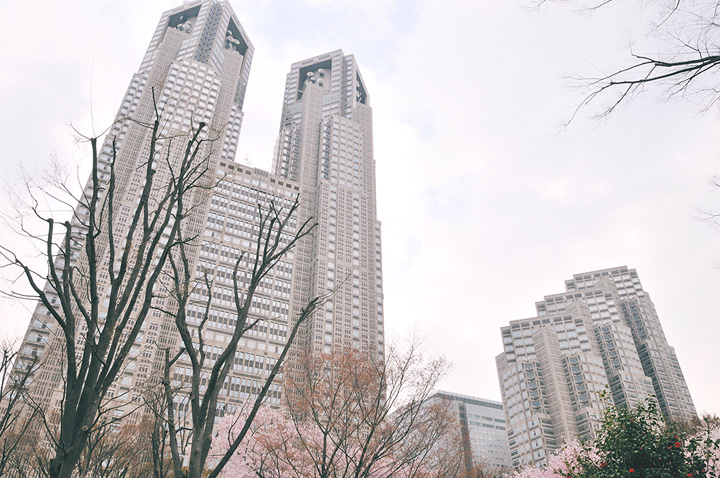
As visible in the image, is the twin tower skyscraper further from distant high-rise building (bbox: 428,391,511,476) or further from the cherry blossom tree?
distant high-rise building (bbox: 428,391,511,476)

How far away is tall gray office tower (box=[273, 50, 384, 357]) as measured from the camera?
76.3m

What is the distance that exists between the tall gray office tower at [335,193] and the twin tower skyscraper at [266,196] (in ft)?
0.82

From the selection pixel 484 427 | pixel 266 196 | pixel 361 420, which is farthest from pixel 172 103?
pixel 484 427

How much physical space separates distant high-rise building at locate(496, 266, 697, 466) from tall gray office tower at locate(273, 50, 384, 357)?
1425 inches

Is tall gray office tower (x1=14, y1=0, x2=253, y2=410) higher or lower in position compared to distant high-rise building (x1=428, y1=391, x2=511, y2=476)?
higher

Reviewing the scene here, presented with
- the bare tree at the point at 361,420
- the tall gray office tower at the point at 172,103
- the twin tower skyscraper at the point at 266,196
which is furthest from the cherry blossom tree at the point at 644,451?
the tall gray office tower at the point at 172,103

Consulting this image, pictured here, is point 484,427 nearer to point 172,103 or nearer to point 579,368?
point 579,368

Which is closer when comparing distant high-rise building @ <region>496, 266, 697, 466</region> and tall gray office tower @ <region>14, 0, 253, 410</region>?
tall gray office tower @ <region>14, 0, 253, 410</region>

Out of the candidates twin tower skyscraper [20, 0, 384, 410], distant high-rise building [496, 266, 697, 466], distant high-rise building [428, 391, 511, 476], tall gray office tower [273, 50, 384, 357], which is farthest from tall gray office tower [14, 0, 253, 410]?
distant high-rise building [428, 391, 511, 476]

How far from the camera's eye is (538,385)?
89.6 meters

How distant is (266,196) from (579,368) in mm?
74929

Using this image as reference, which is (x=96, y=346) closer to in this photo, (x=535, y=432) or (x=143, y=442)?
(x=143, y=442)

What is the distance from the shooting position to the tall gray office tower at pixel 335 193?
76.3 meters

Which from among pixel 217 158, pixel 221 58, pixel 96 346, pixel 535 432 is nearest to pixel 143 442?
pixel 96 346
